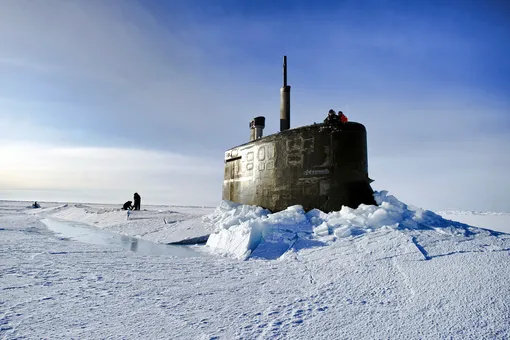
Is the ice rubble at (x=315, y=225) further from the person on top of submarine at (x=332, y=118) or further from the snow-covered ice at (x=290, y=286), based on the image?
the person on top of submarine at (x=332, y=118)

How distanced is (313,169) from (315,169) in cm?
5

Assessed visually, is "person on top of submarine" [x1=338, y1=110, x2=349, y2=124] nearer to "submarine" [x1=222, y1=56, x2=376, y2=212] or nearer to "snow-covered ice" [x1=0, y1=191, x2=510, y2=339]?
"submarine" [x1=222, y1=56, x2=376, y2=212]

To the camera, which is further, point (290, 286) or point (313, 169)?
point (313, 169)

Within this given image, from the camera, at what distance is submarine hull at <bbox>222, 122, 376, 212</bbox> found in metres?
6.47

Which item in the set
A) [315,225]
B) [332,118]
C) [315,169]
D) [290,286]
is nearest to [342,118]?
[332,118]

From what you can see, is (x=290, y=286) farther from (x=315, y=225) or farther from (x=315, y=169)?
(x=315, y=169)

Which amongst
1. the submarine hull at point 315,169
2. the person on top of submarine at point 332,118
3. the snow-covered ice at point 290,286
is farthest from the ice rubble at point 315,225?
the person on top of submarine at point 332,118

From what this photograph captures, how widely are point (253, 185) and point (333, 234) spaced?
9.77 feet

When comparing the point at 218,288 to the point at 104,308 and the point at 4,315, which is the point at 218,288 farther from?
the point at 4,315

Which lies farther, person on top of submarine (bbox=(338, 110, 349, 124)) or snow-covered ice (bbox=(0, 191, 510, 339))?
person on top of submarine (bbox=(338, 110, 349, 124))

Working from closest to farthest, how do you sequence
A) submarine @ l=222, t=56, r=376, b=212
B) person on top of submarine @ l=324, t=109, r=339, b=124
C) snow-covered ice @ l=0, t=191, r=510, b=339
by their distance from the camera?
snow-covered ice @ l=0, t=191, r=510, b=339, submarine @ l=222, t=56, r=376, b=212, person on top of submarine @ l=324, t=109, r=339, b=124

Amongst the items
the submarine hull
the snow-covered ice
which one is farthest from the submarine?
the snow-covered ice

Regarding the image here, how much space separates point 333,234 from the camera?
539 cm

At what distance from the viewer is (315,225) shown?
5.99m
